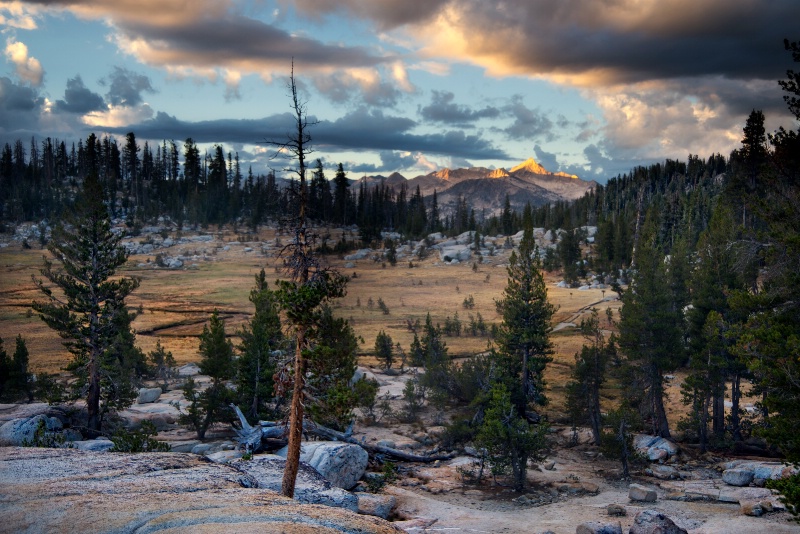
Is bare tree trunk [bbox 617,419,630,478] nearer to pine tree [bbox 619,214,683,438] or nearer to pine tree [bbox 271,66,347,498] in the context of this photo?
pine tree [bbox 619,214,683,438]

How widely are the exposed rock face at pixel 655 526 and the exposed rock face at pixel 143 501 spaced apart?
37.2 feet

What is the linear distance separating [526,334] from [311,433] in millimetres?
13940

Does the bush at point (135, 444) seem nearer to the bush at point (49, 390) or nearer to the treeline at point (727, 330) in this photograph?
the bush at point (49, 390)

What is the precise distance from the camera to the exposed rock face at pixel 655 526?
16.5m

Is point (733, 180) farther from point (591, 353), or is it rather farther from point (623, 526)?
point (623, 526)

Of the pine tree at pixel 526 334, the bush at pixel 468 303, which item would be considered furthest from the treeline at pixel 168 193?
the pine tree at pixel 526 334

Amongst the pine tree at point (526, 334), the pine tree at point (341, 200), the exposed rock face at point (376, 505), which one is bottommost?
the exposed rock face at point (376, 505)

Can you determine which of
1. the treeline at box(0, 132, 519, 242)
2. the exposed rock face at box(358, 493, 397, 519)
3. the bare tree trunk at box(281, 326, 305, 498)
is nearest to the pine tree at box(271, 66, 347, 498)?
the bare tree trunk at box(281, 326, 305, 498)

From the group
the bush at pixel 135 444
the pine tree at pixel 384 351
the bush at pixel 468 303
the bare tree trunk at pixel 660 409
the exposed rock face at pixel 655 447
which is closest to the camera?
the bush at pixel 135 444

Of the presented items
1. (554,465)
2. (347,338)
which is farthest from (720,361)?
(347,338)

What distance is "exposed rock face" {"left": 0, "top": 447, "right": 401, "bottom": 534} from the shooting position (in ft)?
28.0

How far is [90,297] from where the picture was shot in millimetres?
28297

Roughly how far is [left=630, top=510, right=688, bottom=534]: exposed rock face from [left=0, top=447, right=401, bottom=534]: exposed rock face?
11327 millimetres

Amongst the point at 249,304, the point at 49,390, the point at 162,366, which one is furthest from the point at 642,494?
the point at 249,304
